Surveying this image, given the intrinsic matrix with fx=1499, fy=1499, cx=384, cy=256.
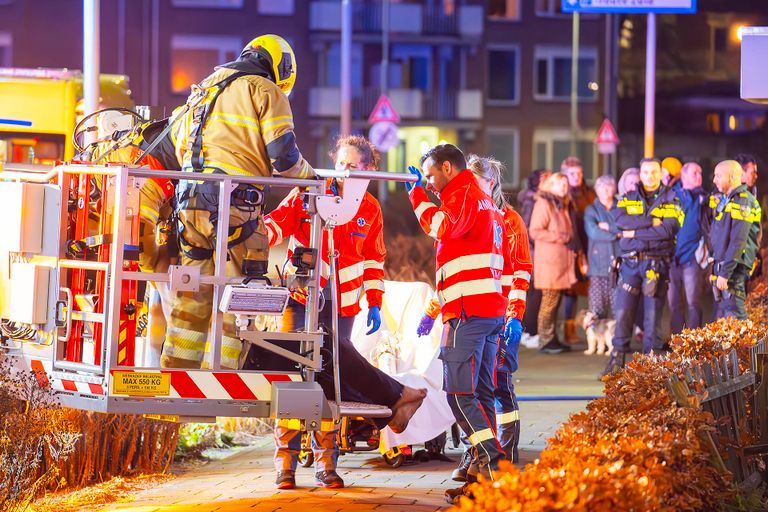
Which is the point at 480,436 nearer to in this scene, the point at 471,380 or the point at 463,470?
→ the point at 471,380

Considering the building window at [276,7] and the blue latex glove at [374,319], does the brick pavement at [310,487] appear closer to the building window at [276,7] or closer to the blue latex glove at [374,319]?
the blue latex glove at [374,319]

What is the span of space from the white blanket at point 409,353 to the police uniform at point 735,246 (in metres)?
4.72

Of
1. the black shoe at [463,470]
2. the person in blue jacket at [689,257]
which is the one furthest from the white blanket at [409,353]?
the person in blue jacket at [689,257]

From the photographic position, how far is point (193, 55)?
2021 inches

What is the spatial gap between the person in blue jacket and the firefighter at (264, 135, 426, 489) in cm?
701

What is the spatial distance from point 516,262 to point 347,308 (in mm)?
1224

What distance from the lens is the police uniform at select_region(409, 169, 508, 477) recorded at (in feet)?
26.8

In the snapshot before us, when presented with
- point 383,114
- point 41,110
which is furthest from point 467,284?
point 383,114

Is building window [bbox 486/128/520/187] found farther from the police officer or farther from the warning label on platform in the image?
the warning label on platform

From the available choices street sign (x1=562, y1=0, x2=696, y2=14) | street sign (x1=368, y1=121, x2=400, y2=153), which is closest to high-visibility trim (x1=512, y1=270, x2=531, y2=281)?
street sign (x1=562, y1=0, x2=696, y2=14)

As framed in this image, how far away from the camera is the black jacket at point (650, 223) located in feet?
48.3

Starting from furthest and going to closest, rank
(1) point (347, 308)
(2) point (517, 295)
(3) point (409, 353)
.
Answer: (3) point (409, 353), (2) point (517, 295), (1) point (347, 308)

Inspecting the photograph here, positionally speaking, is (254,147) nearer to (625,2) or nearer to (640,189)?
(640,189)

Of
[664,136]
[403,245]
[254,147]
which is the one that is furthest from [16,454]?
[664,136]
